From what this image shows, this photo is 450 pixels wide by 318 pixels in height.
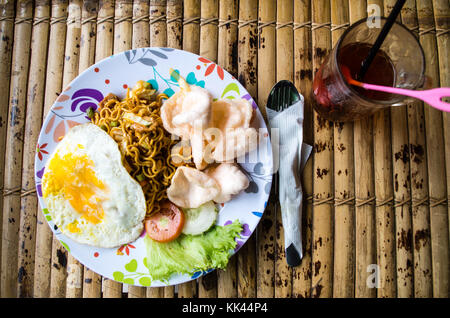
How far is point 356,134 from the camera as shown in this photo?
8.58 feet

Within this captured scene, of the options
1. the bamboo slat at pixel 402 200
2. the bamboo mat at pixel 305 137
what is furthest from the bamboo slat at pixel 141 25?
the bamboo slat at pixel 402 200

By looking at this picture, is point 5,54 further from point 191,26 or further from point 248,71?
point 248,71

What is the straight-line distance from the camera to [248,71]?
103 inches

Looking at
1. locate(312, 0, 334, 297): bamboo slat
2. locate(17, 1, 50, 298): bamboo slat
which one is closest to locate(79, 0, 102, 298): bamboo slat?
locate(17, 1, 50, 298): bamboo slat

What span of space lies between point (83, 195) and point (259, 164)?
1.43 meters

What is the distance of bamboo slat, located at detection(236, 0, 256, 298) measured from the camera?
254 cm

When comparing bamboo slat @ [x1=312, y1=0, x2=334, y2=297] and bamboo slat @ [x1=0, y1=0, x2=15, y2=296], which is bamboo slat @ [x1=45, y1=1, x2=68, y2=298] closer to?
bamboo slat @ [x1=0, y1=0, x2=15, y2=296]

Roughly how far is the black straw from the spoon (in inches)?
3.4

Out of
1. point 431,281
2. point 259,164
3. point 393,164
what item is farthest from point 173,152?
point 431,281

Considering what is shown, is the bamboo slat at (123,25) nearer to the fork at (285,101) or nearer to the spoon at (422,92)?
the fork at (285,101)

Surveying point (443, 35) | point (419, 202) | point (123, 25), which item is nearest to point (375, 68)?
point (443, 35)

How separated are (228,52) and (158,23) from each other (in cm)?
71

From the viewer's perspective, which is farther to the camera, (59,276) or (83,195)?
(59,276)
